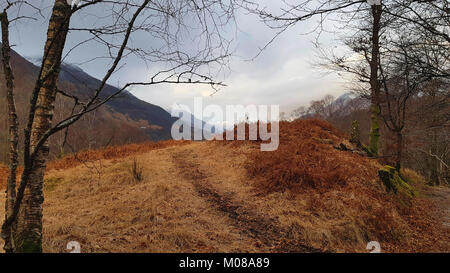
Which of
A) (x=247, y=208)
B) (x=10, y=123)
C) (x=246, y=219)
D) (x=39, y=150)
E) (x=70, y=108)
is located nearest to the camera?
(x=10, y=123)

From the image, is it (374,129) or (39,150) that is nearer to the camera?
(39,150)

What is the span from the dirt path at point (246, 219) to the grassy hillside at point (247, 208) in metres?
0.02

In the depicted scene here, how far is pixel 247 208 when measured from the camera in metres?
5.57

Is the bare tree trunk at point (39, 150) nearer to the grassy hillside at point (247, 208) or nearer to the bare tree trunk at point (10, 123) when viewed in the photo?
the bare tree trunk at point (10, 123)

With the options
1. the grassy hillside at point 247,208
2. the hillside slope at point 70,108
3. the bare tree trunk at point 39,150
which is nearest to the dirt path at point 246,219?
the grassy hillside at point 247,208

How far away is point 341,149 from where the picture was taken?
8.78 meters

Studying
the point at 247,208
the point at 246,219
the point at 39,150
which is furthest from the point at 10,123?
the point at 247,208

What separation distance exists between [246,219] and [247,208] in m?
0.51

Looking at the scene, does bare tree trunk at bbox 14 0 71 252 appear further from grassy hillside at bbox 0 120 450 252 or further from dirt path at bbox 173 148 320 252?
dirt path at bbox 173 148 320 252

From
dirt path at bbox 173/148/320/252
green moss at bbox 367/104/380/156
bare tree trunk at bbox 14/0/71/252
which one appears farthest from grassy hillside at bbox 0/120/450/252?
green moss at bbox 367/104/380/156

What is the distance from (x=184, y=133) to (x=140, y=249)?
61.9 feet

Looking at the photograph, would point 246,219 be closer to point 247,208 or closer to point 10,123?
point 247,208

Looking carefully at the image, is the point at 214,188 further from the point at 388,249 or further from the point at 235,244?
the point at 388,249
